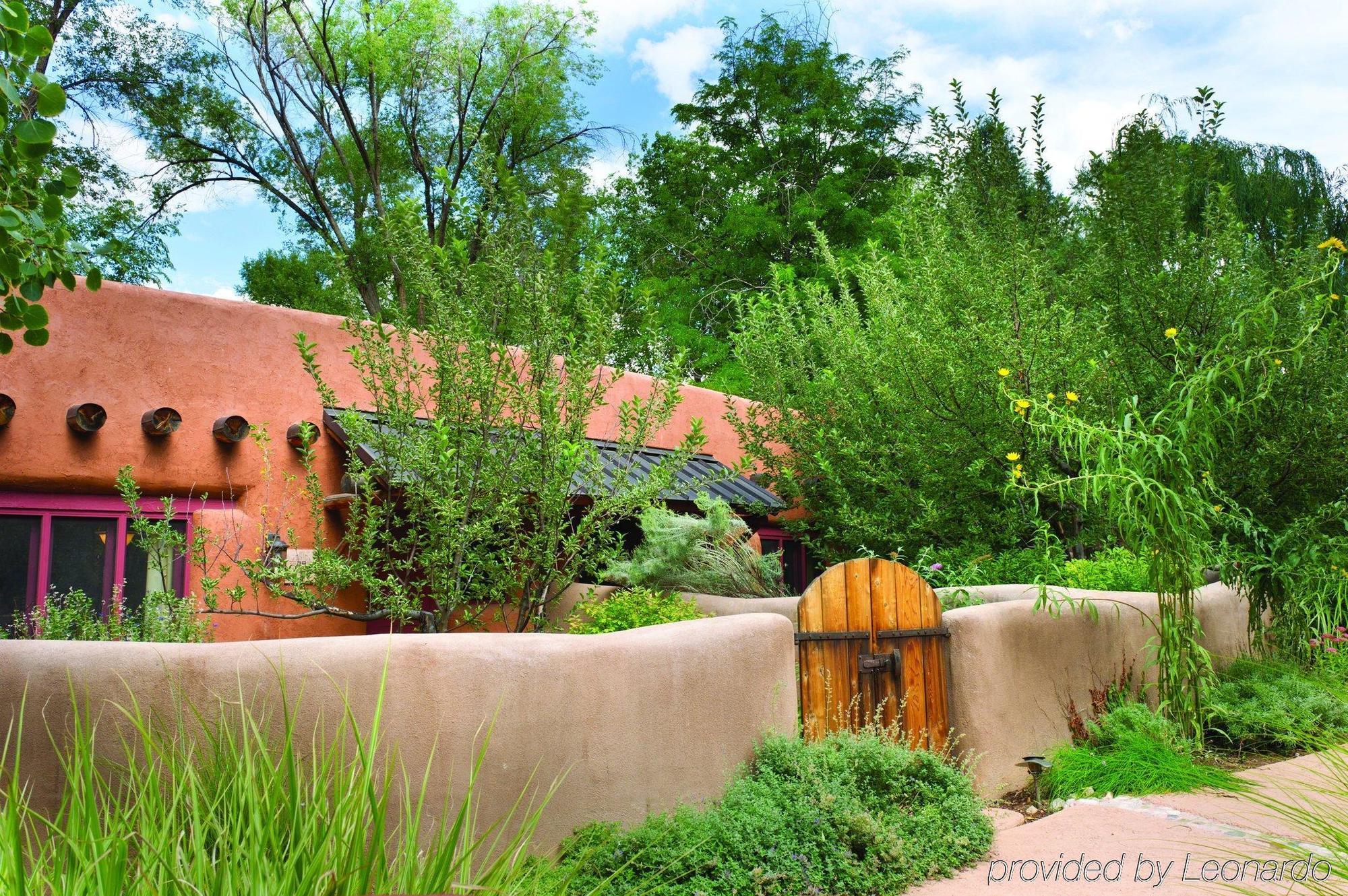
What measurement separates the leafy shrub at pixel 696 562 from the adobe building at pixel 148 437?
2566mm

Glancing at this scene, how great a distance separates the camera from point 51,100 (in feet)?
11.1

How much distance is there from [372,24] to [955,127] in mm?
18462

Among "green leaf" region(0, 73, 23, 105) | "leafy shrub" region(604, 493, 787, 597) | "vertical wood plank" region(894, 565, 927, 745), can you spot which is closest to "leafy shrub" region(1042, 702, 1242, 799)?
"vertical wood plank" region(894, 565, 927, 745)

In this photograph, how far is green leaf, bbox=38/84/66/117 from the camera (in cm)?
338

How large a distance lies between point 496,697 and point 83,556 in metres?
4.56

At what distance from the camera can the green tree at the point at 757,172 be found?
69.3 ft

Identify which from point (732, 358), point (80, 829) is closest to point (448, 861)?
point (80, 829)

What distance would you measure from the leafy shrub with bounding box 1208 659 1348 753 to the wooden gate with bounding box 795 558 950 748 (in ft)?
6.18

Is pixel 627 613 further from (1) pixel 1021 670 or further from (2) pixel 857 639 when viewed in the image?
(1) pixel 1021 670

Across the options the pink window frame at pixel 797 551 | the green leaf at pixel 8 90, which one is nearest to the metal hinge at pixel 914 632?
the green leaf at pixel 8 90

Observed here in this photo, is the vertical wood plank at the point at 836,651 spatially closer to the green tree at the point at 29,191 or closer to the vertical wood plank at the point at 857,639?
the vertical wood plank at the point at 857,639

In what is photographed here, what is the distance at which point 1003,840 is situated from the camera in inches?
201

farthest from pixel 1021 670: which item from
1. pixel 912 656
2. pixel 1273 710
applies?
pixel 1273 710

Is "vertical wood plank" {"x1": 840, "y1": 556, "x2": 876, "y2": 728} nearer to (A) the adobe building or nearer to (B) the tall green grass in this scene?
(B) the tall green grass
